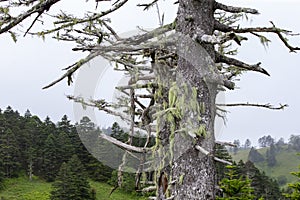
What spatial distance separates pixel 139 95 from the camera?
385 centimetres

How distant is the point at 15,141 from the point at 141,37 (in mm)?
44439

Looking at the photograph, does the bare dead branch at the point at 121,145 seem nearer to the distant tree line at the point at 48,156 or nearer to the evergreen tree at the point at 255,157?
the distant tree line at the point at 48,156

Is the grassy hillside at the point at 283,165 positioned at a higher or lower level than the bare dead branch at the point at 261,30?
higher

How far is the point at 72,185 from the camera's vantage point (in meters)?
37.0

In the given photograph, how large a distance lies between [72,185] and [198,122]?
35.8 m

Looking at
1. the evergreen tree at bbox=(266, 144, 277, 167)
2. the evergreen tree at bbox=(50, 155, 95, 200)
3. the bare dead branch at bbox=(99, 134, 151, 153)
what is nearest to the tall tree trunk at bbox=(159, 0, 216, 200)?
the bare dead branch at bbox=(99, 134, 151, 153)

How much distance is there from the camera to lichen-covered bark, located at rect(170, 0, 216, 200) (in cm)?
281

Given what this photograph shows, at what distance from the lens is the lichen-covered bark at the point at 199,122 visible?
2812 millimetres

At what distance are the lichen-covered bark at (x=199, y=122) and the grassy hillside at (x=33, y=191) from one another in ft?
118

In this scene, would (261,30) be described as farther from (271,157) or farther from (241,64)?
(271,157)

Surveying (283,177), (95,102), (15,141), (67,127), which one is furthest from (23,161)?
(283,177)

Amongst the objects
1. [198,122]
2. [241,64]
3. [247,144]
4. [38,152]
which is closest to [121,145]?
[198,122]

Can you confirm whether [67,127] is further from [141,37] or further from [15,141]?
[141,37]

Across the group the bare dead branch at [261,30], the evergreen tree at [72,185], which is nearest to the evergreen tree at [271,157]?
the evergreen tree at [72,185]
